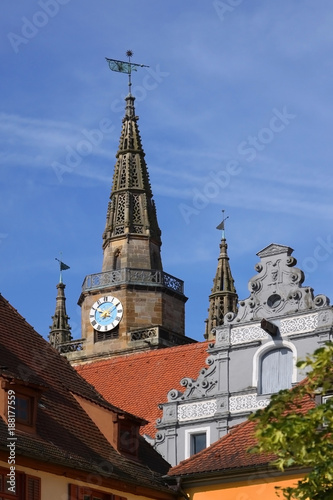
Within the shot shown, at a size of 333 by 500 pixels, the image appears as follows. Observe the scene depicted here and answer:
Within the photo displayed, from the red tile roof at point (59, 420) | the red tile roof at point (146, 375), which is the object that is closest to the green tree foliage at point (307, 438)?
the red tile roof at point (59, 420)

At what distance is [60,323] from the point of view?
248 feet

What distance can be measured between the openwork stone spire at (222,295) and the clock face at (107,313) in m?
4.73

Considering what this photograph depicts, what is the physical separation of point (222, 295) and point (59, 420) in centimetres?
4044

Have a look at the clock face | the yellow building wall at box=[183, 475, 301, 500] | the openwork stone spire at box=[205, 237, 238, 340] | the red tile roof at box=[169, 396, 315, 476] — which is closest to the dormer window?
the red tile roof at box=[169, 396, 315, 476]

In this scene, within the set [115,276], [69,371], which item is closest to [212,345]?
[69,371]

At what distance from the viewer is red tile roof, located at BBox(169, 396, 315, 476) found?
106 feet

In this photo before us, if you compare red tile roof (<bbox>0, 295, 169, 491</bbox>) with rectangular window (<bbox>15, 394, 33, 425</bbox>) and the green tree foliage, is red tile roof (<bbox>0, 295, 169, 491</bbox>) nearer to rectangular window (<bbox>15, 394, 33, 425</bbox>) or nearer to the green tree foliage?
rectangular window (<bbox>15, 394, 33, 425</bbox>)

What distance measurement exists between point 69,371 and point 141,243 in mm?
34281

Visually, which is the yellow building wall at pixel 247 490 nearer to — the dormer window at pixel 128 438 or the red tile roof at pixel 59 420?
the red tile roof at pixel 59 420

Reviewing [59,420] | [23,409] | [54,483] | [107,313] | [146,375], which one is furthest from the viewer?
[107,313]

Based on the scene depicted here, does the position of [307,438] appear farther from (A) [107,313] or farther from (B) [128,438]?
(A) [107,313]

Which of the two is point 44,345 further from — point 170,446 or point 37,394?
point 170,446

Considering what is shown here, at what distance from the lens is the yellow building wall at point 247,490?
104 ft

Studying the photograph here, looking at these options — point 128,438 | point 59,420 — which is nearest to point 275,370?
point 128,438
